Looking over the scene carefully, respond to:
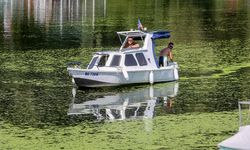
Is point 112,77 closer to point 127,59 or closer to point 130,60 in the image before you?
point 127,59

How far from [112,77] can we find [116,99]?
2.68 metres

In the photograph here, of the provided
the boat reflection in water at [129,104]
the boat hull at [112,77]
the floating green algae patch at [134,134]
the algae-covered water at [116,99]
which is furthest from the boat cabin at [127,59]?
the floating green algae patch at [134,134]

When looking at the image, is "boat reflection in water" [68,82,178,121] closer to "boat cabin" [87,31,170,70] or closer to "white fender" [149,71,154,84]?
"white fender" [149,71,154,84]

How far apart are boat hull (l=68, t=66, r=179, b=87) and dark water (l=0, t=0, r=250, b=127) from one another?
40 centimetres

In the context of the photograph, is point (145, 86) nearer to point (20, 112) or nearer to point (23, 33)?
point (20, 112)

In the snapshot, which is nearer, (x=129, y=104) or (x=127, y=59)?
(x=129, y=104)

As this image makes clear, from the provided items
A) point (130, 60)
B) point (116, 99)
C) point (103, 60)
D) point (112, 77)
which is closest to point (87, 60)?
point (103, 60)

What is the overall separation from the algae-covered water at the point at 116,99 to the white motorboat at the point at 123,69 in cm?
51

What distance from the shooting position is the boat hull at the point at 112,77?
36969mm

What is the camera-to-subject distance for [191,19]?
92312mm

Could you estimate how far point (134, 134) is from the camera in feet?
87.0

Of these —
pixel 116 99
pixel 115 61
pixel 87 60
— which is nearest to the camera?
pixel 116 99

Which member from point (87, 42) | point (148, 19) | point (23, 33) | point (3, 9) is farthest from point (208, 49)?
point (3, 9)

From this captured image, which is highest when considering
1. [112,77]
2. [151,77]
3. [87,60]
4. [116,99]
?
[112,77]
